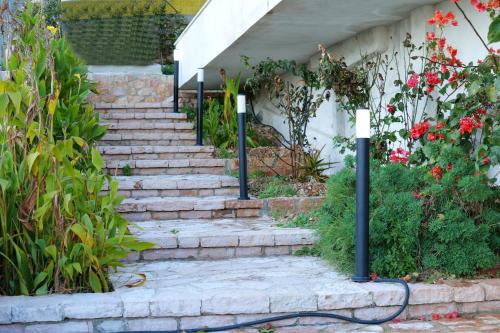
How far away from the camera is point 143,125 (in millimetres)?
8883

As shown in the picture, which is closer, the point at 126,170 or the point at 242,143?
the point at 242,143

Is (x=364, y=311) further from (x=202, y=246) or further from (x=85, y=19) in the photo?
(x=85, y=19)

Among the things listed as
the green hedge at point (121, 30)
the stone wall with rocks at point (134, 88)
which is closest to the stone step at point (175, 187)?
the stone wall with rocks at point (134, 88)

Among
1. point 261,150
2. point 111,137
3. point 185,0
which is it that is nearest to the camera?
point 261,150

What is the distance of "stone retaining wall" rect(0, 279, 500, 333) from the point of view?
3314 mm

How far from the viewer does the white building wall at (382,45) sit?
186 inches

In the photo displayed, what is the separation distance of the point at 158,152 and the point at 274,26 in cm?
260

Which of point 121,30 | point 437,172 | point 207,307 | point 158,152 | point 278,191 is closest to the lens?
point 207,307

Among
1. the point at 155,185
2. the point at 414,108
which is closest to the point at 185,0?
the point at 155,185

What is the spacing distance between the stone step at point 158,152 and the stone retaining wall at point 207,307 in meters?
4.30

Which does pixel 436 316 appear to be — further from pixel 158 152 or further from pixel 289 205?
pixel 158 152

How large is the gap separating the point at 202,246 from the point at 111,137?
4011 mm

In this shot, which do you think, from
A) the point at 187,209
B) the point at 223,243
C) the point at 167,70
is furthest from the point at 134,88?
the point at 223,243

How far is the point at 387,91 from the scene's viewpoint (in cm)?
627
